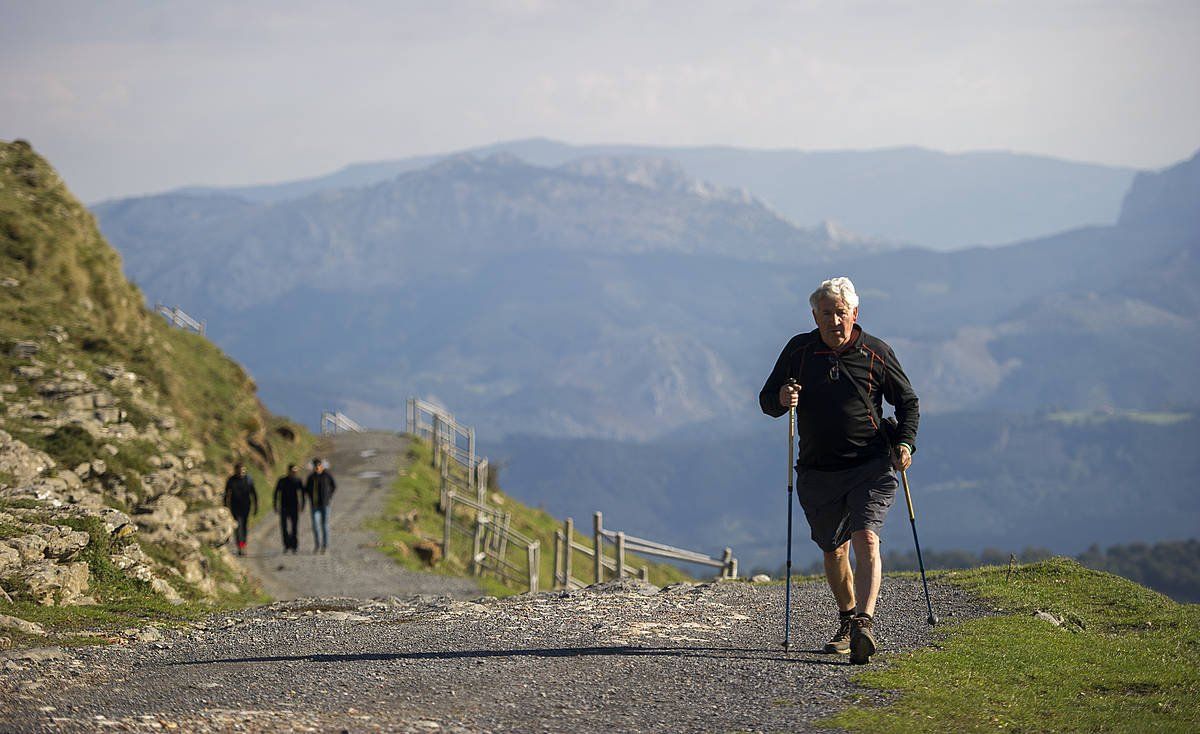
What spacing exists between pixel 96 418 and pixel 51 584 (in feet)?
28.2

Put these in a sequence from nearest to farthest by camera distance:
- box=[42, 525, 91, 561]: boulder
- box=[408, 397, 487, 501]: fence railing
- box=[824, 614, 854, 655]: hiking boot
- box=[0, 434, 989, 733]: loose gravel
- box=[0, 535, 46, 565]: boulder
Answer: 1. box=[0, 434, 989, 733]: loose gravel
2. box=[824, 614, 854, 655]: hiking boot
3. box=[0, 535, 46, 565]: boulder
4. box=[42, 525, 91, 561]: boulder
5. box=[408, 397, 487, 501]: fence railing

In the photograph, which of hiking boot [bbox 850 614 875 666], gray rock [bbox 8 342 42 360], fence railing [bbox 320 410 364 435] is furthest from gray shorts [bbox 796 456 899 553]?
fence railing [bbox 320 410 364 435]

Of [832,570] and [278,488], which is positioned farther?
[278,488]

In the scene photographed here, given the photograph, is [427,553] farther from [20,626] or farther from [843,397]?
[843,397]

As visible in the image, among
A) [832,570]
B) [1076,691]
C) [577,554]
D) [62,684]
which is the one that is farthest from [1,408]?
[577,554]

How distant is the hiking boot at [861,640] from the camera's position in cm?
928

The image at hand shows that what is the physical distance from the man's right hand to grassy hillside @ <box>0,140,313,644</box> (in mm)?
6759

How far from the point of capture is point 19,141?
34.7m

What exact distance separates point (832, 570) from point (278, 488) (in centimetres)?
2048

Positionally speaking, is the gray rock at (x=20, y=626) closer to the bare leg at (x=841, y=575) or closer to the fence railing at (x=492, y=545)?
the bare leg at (x=841, y=575)

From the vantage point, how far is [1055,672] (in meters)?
9.19

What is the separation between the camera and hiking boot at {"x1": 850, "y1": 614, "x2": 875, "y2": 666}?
9281mm

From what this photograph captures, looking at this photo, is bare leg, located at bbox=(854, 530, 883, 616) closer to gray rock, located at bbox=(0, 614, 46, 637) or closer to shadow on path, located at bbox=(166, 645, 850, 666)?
shadow on path, located at bbox=(166, 645, 850, 666)

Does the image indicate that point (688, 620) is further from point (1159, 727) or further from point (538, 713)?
point (1159, 727)
